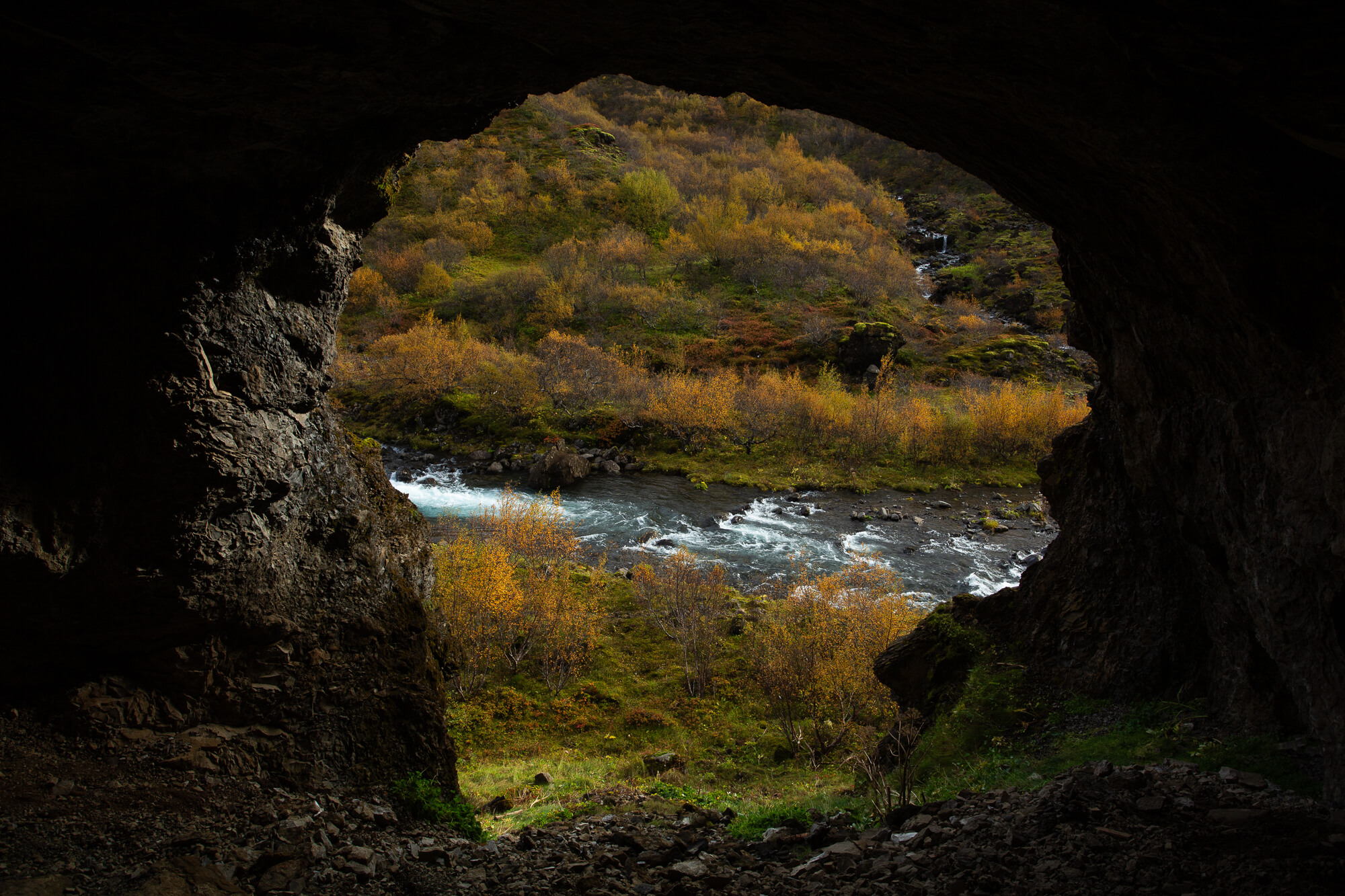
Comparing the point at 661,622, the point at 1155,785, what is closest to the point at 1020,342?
the point at 661,622

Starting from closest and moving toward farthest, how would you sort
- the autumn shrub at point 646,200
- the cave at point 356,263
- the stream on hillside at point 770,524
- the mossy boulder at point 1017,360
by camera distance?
the cave at point 356,263
the stream on hillside at point 770,524
the mossy boulder at point 1017,360
the autumn shrub at point 646,200

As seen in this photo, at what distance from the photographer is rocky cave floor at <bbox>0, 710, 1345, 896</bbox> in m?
4.54

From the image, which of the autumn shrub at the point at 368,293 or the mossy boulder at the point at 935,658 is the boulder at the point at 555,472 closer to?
the mossy boulder at the point at 935,658

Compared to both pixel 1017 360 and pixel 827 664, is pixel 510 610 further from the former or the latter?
pixel 1017 360

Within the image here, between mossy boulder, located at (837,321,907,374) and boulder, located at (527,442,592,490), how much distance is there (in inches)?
981

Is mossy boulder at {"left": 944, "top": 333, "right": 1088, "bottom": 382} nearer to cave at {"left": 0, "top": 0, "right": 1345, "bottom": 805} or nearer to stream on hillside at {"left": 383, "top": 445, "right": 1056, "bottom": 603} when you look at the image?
stream on hillside at {"left": 383, "top": 445, "right": 1056, "bottom": 603}

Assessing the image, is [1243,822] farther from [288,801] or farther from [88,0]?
[88,0]

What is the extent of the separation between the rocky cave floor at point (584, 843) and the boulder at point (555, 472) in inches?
1014

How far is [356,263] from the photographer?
24.7ft

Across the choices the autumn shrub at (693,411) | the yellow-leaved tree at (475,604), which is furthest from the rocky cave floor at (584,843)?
the autumn shrub at (693,411)

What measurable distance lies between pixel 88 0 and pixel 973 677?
12057mm

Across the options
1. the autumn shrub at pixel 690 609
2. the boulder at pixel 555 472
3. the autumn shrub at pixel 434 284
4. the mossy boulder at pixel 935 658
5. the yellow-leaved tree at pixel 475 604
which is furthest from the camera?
the autumn shrub at pixel 434 284

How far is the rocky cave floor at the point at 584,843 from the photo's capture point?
14.9 ft

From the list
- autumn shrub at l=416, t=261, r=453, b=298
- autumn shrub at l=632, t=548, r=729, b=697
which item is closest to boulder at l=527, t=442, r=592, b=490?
autumn shrub at l=632, t=548, r=729, b=697
